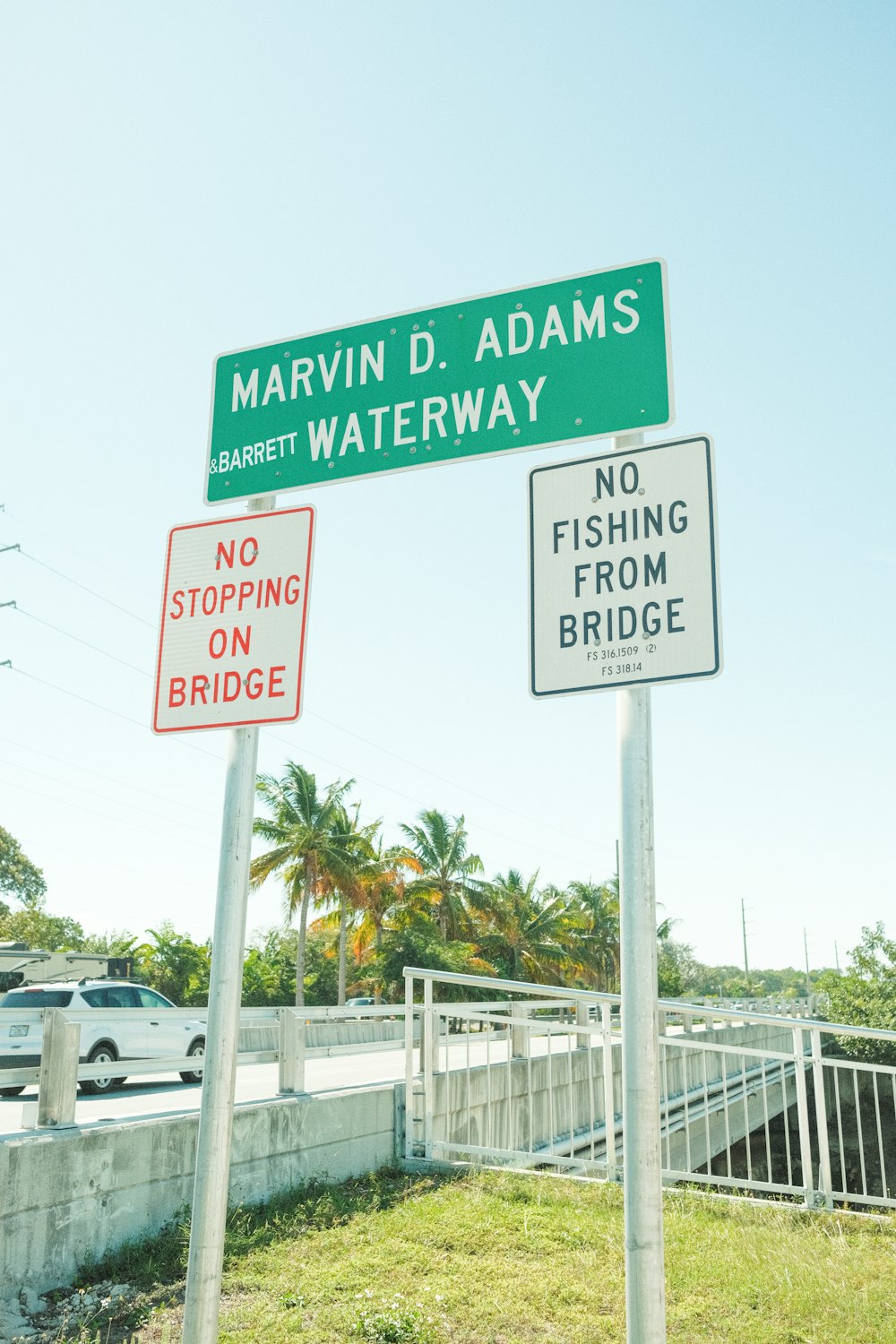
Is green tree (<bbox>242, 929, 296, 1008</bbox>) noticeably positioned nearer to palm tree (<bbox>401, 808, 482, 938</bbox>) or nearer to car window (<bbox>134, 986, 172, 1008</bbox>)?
palm tree (<bbox>401, 808, 482, 938</bbox>)

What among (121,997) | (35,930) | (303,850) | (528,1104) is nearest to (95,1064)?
(528,1104)

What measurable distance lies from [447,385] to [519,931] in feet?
162

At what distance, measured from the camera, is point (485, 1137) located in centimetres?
1035

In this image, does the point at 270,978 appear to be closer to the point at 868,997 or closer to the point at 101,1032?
the point at 868,997

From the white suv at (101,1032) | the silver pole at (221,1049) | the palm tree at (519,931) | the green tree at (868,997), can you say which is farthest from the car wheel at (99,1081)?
the palm tree at (519,931)

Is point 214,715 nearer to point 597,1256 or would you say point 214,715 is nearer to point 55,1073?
point 55,1073

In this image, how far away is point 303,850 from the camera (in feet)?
144

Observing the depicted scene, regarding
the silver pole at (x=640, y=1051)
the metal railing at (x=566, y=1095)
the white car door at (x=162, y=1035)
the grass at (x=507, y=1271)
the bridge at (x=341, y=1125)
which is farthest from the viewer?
the white car door at (x=162, y=1035)

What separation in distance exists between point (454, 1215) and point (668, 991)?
55486 millimetres

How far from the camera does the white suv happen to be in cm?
1434

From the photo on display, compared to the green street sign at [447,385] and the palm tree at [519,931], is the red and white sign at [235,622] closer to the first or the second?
the green street sign at [447,385]

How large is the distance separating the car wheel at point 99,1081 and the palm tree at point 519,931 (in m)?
34.3

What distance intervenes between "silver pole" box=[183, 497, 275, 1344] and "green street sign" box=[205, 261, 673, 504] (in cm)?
118

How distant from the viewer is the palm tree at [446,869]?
48594mm
